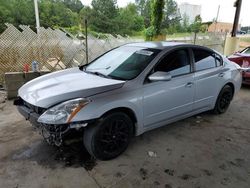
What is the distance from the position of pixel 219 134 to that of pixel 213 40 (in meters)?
11.1

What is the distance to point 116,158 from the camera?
301 centimetres

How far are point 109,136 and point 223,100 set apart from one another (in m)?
2.76

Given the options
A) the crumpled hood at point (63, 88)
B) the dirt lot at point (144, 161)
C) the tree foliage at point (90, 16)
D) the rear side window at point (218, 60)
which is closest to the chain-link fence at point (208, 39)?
the rear side window at point (218, 60)

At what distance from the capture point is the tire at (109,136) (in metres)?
2.72

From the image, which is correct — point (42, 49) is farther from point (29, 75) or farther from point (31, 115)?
point (31, 115)

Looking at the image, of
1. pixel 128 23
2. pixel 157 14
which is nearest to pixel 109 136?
pixel 157 14

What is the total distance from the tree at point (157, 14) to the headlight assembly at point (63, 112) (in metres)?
9.96

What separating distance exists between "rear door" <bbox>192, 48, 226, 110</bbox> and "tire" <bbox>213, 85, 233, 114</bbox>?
230 millimetres

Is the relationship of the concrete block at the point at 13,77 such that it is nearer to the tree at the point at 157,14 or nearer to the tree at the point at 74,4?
the tree at the point at 157,14

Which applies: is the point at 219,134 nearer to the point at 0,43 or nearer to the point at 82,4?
the point at 0,43

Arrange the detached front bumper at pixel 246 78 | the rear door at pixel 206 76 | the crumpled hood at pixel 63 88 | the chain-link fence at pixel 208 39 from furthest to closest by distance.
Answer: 1. the chain-link fence at pixel 208 39
2. the detached front bumper at pixel 246 78
3. the rear door at pixel 206 76
4. the crumpled hood at pixel 63 88

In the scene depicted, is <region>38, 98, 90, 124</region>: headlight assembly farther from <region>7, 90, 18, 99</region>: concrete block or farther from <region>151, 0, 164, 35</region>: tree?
<region>151, 0, 164, 35</region>: tree

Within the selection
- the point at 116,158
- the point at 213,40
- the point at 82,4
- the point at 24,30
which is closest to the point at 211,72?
the point at 116,158

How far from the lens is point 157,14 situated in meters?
11.5
